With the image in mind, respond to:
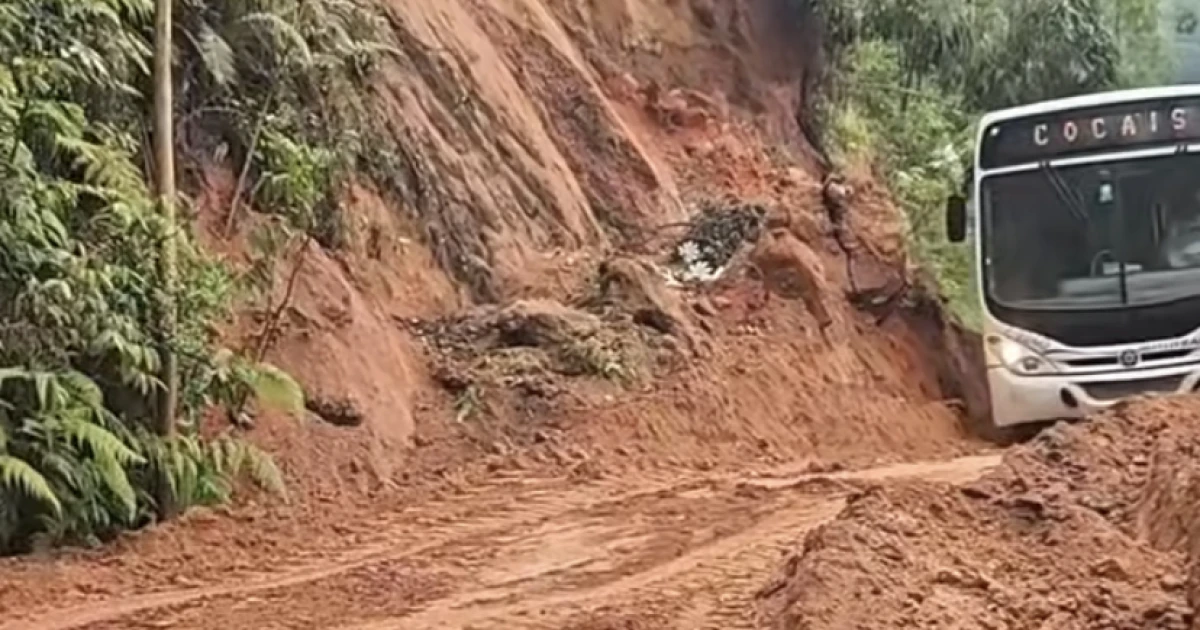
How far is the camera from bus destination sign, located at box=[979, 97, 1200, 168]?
41.7 feet

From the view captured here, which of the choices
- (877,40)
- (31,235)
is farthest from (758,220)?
(31,235)

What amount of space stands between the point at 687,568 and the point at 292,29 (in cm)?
445

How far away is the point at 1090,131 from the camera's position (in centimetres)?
1281

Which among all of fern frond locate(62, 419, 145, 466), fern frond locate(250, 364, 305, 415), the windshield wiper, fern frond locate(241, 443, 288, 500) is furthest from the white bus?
fern frond locate(62, 419, 145, 466)

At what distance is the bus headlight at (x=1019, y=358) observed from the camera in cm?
1267

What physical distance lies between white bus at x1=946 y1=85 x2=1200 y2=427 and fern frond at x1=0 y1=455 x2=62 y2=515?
266 inches

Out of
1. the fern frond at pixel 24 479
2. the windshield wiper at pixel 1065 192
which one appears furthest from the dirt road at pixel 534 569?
the windshield wiper at pixel 1065 192

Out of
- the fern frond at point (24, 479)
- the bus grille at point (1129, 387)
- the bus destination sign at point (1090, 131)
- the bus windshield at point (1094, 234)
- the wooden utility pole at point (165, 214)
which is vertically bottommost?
the bus grille at point (1129, 387)

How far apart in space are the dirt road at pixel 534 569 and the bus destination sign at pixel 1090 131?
9.55 feet

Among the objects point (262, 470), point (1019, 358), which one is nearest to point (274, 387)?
point (262, 470)

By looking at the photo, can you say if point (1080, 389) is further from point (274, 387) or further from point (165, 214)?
point (165, 214)

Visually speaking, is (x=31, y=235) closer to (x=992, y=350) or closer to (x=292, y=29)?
(x=292, y=29)

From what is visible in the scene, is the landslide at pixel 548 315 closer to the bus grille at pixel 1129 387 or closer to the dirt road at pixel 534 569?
the dirt road at pixel 534 569

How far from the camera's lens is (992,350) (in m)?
12.9
